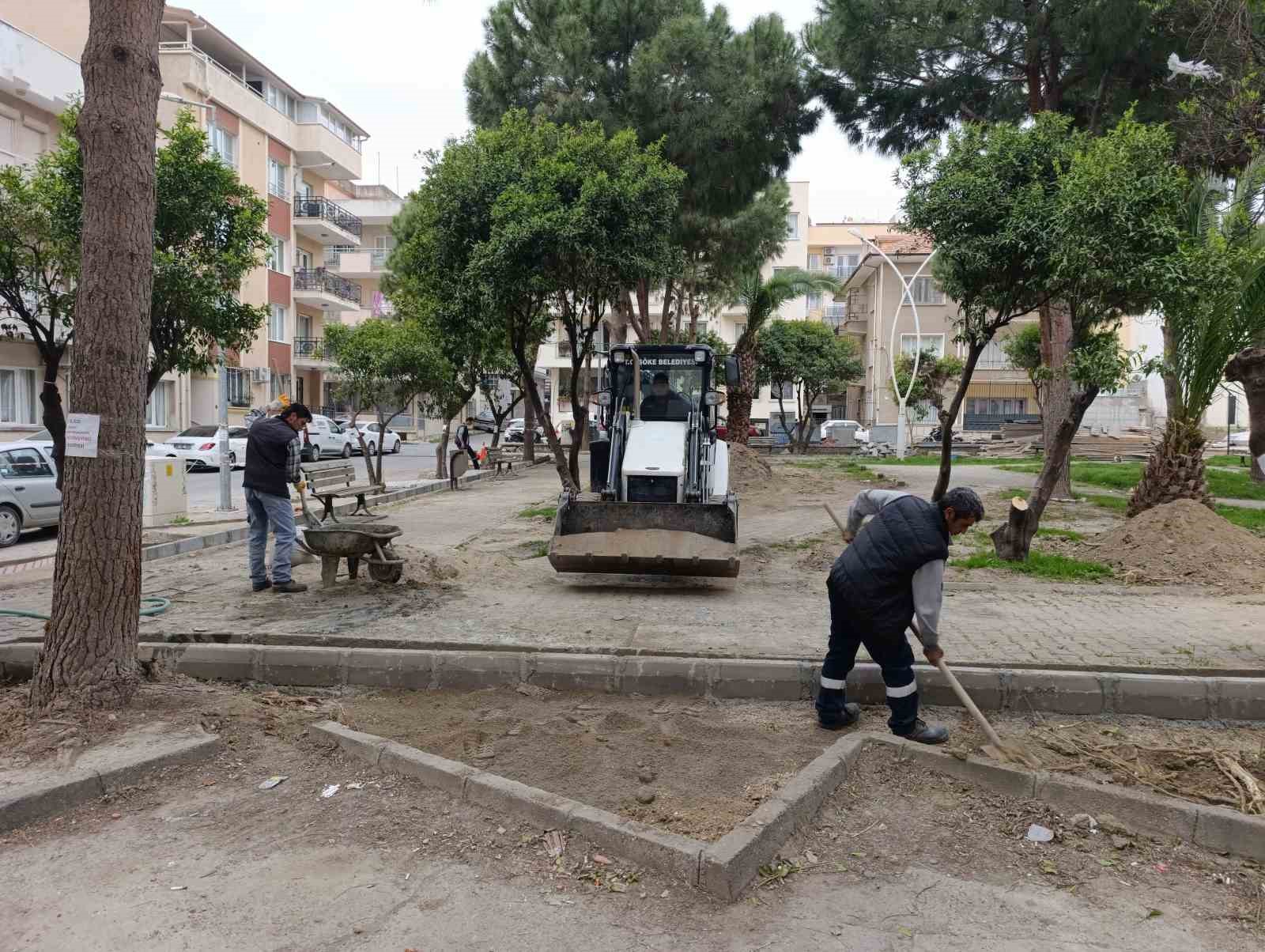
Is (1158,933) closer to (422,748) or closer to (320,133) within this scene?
(422,748)

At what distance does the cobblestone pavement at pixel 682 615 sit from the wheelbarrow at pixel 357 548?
0.15m

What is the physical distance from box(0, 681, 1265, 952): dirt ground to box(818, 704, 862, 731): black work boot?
689mm

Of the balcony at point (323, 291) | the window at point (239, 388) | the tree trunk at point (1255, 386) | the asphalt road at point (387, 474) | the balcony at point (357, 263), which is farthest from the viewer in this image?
the balcony at point (357, 263)

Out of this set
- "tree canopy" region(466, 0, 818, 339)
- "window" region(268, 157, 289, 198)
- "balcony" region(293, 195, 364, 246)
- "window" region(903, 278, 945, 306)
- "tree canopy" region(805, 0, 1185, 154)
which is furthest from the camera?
"window" region(903, 278, 945, 306)

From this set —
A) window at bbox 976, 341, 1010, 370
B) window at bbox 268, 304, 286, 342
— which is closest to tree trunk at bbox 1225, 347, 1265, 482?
window at bbox 976, 341, 1010, 370

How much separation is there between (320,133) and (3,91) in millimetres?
14910

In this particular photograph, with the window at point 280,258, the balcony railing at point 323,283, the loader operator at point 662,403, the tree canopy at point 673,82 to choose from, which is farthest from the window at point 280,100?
the loader operator at point 662,403

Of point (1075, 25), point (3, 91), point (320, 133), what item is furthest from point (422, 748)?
point (320, 133)

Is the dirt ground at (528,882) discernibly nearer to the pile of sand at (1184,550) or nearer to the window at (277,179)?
the pile of sand at (1184,550)

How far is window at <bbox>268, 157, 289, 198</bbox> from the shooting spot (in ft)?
116

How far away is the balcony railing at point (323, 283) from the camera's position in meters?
37.3

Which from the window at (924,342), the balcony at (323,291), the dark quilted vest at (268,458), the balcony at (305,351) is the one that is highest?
the balcony at (323,291)

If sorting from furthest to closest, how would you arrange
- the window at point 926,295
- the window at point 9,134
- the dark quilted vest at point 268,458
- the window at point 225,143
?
the window at point 926,295 → the window at point 225,143 → the window at point 9,134 → the dark quilted vest at point 268,458

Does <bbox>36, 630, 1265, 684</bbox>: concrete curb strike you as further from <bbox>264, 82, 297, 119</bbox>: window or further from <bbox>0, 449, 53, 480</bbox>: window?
<bbox>264, 82, 297, 119</bbox>: window
